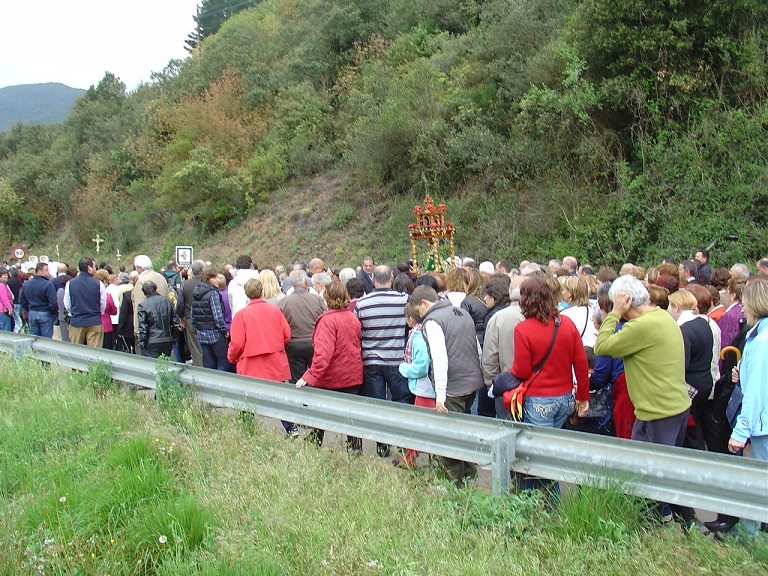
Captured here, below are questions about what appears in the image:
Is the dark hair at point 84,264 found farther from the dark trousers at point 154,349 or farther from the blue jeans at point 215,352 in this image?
the blue jeans at point 215,352

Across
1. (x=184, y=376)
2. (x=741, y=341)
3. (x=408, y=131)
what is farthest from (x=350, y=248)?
(x=741, y=341)

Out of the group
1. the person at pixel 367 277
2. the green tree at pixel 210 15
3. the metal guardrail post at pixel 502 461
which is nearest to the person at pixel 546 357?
the metal guardrail post at pixel 502 461

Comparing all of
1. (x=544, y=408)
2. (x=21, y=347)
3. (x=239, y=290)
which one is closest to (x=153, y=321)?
(x=239, y=290)

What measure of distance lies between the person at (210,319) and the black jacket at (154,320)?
0.40 meters

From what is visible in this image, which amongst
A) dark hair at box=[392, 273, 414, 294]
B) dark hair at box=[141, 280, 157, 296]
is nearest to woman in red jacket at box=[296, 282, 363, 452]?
dark hair at box=[392, 273, 414, 294]

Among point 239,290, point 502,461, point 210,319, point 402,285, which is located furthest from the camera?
point 239,290

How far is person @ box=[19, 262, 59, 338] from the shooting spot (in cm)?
1198

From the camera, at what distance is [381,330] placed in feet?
22.1

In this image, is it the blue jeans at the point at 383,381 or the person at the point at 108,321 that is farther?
the person at the point at 108,321

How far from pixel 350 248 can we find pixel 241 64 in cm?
1988

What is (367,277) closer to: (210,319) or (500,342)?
(210,319)

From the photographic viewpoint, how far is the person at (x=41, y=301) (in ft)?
39.3

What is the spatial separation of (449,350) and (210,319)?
180 inches

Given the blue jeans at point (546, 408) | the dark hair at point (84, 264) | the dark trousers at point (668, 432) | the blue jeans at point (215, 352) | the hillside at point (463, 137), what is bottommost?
the blue jeans at point (215, 352)
